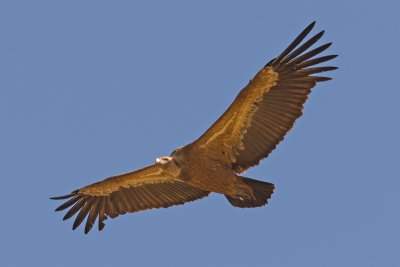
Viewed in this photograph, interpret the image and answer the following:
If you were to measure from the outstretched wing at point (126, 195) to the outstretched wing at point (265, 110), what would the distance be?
1.68 metres

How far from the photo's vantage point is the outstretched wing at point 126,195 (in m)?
19.5

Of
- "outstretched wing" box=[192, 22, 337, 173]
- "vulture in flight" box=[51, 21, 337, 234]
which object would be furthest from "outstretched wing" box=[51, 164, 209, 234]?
"outstretched wing" box=[192, 22, 337, 173]

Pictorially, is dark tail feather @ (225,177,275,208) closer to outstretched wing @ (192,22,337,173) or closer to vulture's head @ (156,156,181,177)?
outstretched wing @ (192,22,337,173)

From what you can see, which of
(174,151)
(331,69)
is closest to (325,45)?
(331,69)

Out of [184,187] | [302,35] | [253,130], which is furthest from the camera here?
[184,187]

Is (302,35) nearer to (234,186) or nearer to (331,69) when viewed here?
(331,69)

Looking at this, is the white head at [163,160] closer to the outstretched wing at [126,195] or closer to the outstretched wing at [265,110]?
the outstretched wing at [265,110]

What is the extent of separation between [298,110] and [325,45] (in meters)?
1.41

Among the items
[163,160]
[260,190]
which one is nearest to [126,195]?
[163,160]

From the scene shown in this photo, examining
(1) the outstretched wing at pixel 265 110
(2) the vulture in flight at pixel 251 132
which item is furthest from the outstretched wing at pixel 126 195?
(1) the outstretched wing at pixel 265 110

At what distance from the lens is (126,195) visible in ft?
64.9

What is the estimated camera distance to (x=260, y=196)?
17906 mm

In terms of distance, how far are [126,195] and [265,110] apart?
12.4ft

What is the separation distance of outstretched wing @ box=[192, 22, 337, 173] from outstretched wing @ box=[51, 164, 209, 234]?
1.68 meters
